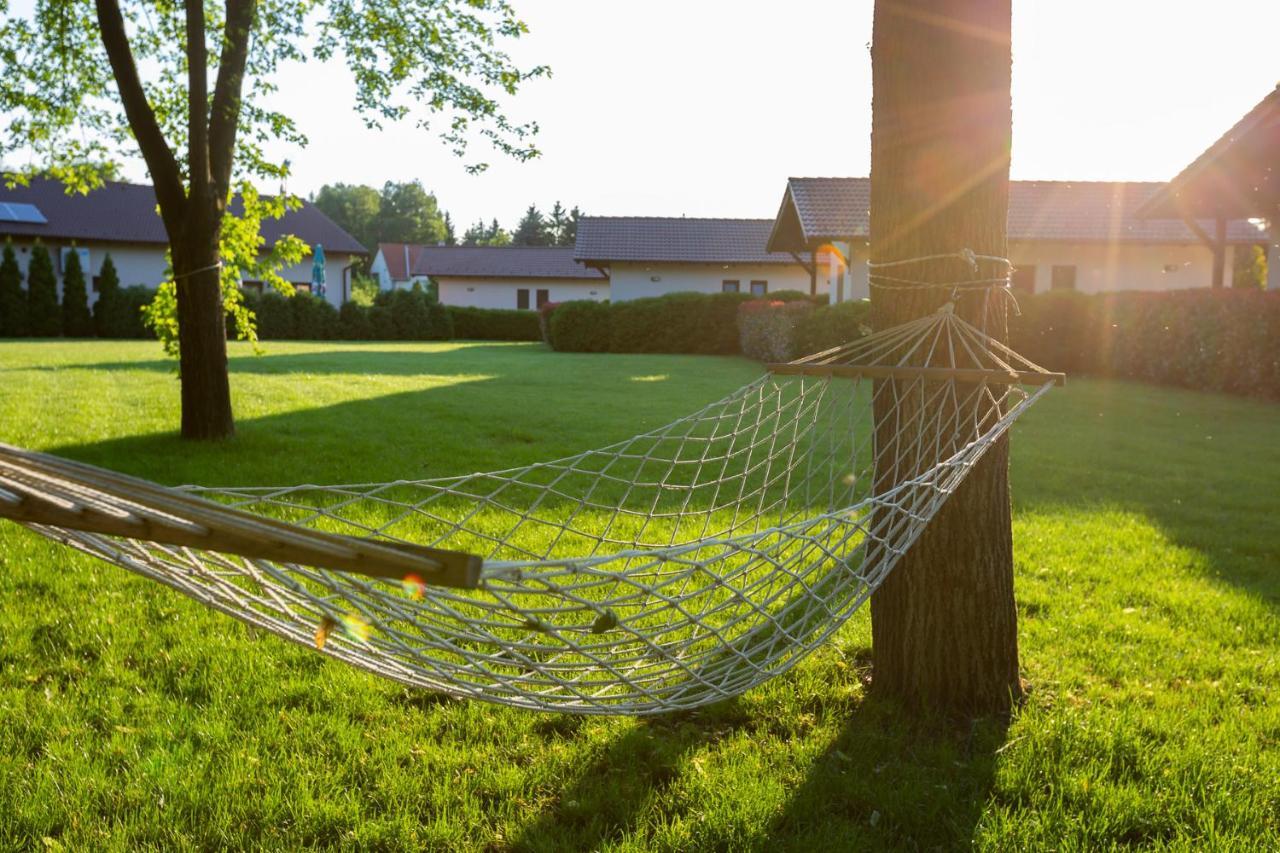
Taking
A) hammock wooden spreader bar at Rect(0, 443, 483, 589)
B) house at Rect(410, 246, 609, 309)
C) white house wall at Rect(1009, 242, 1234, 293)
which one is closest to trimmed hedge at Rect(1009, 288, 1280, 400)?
white house wall at Rect(1009, 242, 1234, 293)

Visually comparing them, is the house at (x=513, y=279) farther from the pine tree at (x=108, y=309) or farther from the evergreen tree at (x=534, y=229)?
the evergreen tree at (x=534, y=229)

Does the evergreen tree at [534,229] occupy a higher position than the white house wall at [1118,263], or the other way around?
the evergreen tree at [534,229]

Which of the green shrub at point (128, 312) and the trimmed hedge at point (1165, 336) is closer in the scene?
the trimmed hedge at point (1165, 336)

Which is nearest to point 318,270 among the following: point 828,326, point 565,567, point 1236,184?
point 828,326

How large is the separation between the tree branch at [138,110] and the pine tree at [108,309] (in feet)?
60.9

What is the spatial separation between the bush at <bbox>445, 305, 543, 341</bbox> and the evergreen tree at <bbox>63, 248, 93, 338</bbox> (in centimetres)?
822

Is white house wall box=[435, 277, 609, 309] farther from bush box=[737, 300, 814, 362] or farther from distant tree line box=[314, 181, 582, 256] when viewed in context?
distant tree line box=[314, 181, 582, 256]

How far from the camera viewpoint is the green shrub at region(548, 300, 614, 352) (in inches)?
750

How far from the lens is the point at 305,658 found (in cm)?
256

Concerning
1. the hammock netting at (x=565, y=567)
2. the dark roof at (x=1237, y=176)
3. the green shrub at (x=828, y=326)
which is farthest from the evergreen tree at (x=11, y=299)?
the hammock netting at (x=565, y=567)

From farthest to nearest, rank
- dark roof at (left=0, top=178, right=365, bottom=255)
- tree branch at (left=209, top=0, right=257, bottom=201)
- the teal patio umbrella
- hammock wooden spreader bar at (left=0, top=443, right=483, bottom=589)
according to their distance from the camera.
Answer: the teal patio umbrella < dark roof at (left=0, top=178, right=365, bottom=255) < tree branch at (left=209, top=0, right=257, bottom=201) < hammock wooden spreader bar at (left=0, top=443, right=483, bottom=589)

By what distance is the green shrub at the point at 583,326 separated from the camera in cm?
1906

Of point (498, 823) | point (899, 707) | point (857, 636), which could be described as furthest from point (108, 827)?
point (857, 636)

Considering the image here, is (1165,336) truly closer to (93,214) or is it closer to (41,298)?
(41,298)
